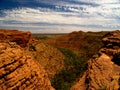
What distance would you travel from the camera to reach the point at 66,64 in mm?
79938

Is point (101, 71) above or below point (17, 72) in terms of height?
below

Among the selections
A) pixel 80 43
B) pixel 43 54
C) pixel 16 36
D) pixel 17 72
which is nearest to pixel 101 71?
pixel 17 72

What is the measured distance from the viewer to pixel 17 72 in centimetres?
2253

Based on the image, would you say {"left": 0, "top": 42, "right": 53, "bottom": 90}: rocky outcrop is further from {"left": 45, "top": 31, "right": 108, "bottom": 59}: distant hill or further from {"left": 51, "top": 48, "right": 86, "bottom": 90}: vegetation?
{"left": 45, "top": 31, "right": 108, "bottom": 59}: distant hill

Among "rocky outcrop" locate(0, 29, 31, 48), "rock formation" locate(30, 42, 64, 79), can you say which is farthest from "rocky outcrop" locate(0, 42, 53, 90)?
"rock formation" locate(30, 42, 64, 79)

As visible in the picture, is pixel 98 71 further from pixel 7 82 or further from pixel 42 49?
pixel 42 49

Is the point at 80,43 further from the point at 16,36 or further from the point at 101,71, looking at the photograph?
the point at 101,71

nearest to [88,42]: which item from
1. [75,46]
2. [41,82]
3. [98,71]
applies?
[75,46]

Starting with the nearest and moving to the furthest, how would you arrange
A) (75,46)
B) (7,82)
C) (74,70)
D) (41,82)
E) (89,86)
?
1. (7,82)
2. (41,82)
3. (89,86)
4. (74,70)
5. (75,46)

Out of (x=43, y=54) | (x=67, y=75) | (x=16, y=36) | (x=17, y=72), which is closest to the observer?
(x=17, y=72)

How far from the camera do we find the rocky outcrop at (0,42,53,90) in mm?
21119

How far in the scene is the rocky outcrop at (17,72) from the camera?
69.3 feet

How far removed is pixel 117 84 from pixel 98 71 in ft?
35.5

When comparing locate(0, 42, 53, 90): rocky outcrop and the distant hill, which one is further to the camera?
the distant hill
